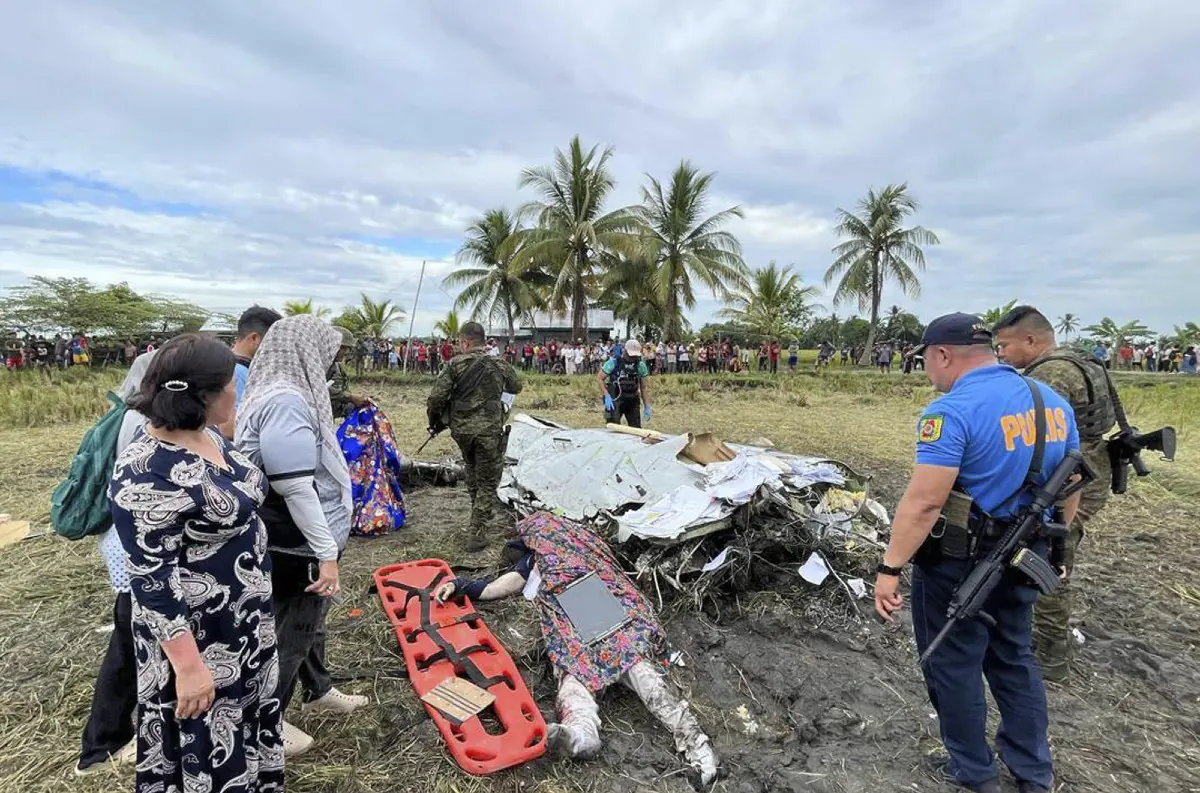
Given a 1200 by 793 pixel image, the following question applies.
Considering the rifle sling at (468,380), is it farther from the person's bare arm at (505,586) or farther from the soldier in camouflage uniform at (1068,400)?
the soldier in camouflage uniform at (1068,400)

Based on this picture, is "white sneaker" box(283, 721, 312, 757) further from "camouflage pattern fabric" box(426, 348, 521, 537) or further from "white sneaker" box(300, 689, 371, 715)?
"camouflage pattern fabric" box(426, 348, 521, 537)

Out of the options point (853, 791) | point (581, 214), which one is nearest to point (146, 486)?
point (853, 791)

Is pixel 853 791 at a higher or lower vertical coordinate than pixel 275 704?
lower

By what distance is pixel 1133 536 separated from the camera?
5.21 meters

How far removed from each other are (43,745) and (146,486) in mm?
1948

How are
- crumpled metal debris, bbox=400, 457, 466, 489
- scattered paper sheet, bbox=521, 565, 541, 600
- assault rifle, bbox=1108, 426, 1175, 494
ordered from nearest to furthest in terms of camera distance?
assault rifle, bbox=1108, 426, 1175, 494 < scattered paper sheet, bbox=521, 565, 541, 600 < crumpled metal debris, bbox=400, 457, 466, 489

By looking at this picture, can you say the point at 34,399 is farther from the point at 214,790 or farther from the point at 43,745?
the point at 214,790

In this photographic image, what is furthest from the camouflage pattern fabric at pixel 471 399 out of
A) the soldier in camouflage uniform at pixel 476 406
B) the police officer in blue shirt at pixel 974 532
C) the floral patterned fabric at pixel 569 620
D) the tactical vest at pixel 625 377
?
the police officer in blue shirt at pixel 974 532

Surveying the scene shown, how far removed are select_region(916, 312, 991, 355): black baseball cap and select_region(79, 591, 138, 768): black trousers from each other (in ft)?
10.5

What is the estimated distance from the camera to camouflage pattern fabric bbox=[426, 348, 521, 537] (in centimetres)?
493

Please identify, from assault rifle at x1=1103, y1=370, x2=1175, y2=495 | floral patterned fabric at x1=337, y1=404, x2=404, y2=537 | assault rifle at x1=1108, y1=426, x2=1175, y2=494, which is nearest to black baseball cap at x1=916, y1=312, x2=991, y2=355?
assault rifle at x1=1103, y1=370, x2=1175, y2=495

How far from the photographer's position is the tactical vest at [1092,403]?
3.03 metres

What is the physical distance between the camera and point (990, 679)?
2395mm

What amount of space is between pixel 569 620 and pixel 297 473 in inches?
59.7
